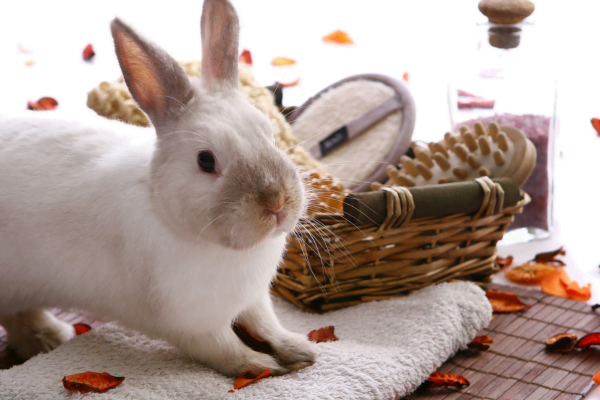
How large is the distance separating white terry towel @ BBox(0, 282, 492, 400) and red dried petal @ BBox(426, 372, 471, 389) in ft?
0.06

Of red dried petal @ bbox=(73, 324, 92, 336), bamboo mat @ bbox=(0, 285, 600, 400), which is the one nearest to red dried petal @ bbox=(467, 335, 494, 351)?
bamboo mat @ bbox=(0, 285, 600, 400)

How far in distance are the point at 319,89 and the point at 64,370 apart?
132 centimetres

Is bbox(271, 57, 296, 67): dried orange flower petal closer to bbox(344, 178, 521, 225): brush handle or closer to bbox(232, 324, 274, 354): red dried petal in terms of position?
bbox(344, 178, 521, 225): brush handle

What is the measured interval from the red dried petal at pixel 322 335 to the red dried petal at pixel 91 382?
37 cm

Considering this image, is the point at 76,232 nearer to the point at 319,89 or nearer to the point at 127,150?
the point at 127,150

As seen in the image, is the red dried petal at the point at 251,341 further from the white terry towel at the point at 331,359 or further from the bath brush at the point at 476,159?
the bath brush at the point at 476,159

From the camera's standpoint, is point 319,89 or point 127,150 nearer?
point 127,150

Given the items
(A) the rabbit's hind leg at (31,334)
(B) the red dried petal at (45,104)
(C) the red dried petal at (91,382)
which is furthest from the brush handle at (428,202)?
(B) the red dried petal at (45,104)

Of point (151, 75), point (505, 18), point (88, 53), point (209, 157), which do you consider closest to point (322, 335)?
point (209, 157)

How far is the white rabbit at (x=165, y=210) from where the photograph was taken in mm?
837

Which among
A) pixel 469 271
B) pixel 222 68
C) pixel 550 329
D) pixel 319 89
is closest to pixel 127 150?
pixel 222 68

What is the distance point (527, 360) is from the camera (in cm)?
111

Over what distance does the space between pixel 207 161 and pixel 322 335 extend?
1.58 feet

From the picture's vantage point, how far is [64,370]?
0.97 metres
